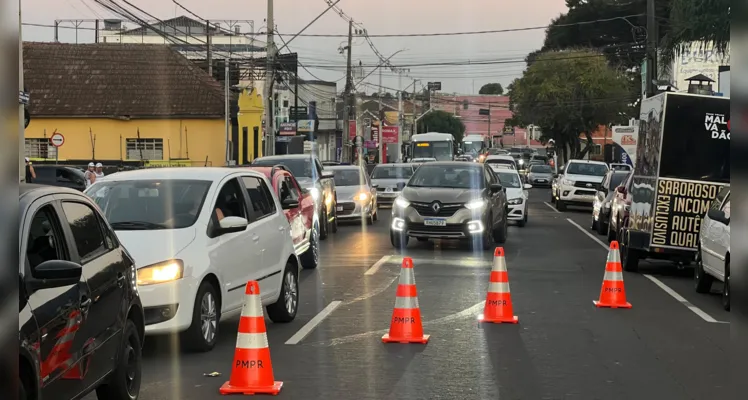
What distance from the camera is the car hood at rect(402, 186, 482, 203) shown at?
66.5 feet

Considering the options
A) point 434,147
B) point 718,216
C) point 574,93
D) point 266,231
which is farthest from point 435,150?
point 266,231

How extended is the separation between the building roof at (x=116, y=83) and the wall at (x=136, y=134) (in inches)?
19.8

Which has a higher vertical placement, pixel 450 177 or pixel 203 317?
pixel 450 177

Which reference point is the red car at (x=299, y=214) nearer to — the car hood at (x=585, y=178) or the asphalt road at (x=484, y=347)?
the asphalt road at (x=484, y=347)

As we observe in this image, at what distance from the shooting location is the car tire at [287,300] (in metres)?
11.0

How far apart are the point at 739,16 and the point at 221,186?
28.9ft

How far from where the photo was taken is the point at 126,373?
6672 mm

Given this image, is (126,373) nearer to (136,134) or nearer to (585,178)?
(585,178)

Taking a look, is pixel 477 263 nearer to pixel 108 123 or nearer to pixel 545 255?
pixel 545 255

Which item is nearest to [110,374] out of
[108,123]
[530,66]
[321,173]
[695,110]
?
[695,110]

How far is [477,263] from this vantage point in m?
18.0

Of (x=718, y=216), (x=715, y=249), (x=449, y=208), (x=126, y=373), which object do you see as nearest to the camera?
(x=126, y=373)

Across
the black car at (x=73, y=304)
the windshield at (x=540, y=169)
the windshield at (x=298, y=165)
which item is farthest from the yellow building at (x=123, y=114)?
the black car at (x=73, y=304)

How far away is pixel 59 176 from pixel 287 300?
2312cm
